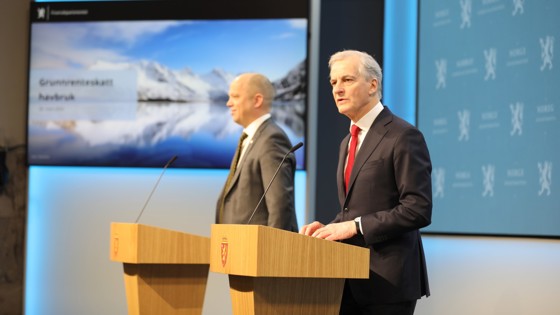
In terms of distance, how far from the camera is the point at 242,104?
4355 mm

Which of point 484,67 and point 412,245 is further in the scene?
point 484,67

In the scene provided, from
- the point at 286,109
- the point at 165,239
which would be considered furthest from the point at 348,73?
the point at 286,109

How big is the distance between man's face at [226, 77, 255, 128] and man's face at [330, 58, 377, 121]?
1.12 m

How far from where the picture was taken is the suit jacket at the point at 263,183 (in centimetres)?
395

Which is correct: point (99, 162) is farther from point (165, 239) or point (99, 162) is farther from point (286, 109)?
point (165, 239)

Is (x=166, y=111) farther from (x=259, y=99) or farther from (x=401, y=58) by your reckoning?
(x=259, y=99)

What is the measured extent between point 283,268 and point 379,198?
0.56m

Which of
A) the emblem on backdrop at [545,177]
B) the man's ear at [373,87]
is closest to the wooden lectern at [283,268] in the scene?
the man's ear at [373,87]

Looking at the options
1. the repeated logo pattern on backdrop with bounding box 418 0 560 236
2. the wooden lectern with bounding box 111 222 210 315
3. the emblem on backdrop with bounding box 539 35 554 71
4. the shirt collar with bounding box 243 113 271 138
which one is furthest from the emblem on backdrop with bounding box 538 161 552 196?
the wooden lectern with bounding box 111 222 210 315

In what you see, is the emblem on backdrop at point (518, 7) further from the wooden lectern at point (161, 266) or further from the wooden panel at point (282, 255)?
the wooden panel at point (282, 255)

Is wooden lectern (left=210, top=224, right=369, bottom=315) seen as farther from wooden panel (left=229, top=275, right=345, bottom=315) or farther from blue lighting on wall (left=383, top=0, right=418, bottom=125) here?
blue lighting on wall (left=383, top=0, right=418, bottom=125)

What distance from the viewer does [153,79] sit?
20.7ft

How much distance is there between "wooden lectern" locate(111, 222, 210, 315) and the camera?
3957 millimetres

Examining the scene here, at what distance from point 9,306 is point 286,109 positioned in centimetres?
268
